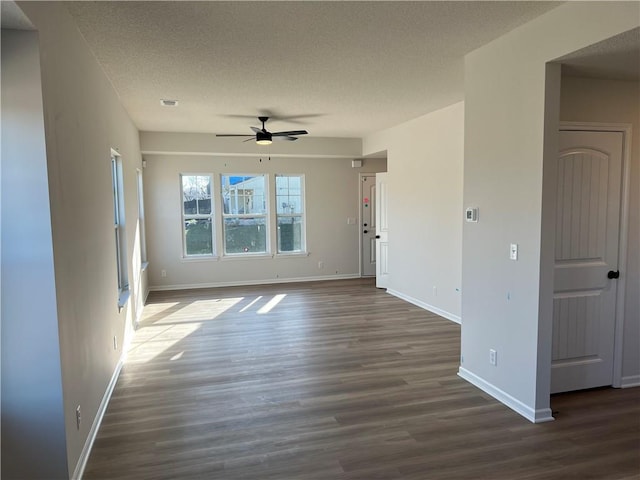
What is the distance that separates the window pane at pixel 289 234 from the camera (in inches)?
316

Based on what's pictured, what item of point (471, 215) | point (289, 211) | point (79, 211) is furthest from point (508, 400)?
point (289, 211)

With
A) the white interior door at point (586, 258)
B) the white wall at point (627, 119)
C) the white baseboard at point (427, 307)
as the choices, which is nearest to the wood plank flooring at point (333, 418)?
the white interior door at point (586, 258)

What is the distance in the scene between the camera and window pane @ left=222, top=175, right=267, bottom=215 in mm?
7711

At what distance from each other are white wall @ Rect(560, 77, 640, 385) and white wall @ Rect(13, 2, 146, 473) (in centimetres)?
335

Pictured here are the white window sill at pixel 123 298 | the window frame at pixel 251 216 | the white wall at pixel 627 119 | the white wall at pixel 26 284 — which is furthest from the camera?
the window frame at pixel 251 216

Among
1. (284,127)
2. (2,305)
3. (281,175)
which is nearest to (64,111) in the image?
(2,305)

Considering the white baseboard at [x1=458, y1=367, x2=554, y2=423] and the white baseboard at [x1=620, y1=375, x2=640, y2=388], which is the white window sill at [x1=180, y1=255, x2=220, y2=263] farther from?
the white baseboard at [x1=620, y1=375, x2=640, y2=388]

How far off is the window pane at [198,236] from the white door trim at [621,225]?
609cm

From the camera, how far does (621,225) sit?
3289mm

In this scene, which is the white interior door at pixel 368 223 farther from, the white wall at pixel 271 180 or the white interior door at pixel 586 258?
the white interior door at pixel 586 258

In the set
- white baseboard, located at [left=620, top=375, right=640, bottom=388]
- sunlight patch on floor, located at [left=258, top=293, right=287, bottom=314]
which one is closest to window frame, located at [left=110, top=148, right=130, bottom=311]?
sunlight patch on floor, located at [left=258, top=293, right=287, bottom=314]

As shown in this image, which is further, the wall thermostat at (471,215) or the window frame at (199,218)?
the window frame at (199,218)

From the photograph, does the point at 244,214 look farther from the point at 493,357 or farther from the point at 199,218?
the point at 493,357

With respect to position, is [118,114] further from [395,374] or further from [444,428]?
[444,428]
